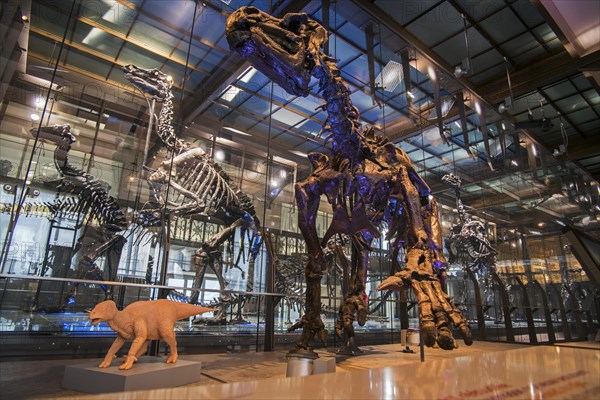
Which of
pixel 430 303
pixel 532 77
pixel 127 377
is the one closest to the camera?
pixel 127 377

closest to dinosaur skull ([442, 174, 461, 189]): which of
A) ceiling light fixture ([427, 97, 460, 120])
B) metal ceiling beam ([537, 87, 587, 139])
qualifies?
ceiling light fixture ([427, 97, 460, 120])

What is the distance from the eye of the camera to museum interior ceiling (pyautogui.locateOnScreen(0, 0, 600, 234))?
4.57 meters

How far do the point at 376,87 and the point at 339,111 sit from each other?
215 inches

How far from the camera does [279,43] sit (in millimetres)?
3205

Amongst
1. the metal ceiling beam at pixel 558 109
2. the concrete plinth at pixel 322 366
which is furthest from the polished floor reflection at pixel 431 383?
the metal ceiling beam at pixel 558 109

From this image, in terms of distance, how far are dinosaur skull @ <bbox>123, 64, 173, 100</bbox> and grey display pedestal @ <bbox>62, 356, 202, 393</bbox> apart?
4.02m

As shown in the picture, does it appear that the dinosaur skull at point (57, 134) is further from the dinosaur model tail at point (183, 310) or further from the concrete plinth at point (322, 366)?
the concrete plinth at point (322, 366)

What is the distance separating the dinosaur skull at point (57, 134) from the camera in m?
4.25

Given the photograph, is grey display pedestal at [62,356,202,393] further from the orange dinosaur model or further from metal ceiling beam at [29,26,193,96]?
metal ceiling beam at [29,26,193,96]

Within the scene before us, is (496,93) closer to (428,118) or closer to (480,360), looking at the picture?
(428,118)

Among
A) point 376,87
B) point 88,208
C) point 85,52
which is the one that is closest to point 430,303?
point 88,208

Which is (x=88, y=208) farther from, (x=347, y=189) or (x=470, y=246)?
(x=470, y=246)

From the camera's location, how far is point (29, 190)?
4.08 m

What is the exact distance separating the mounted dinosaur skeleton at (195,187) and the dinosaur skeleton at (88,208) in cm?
61
